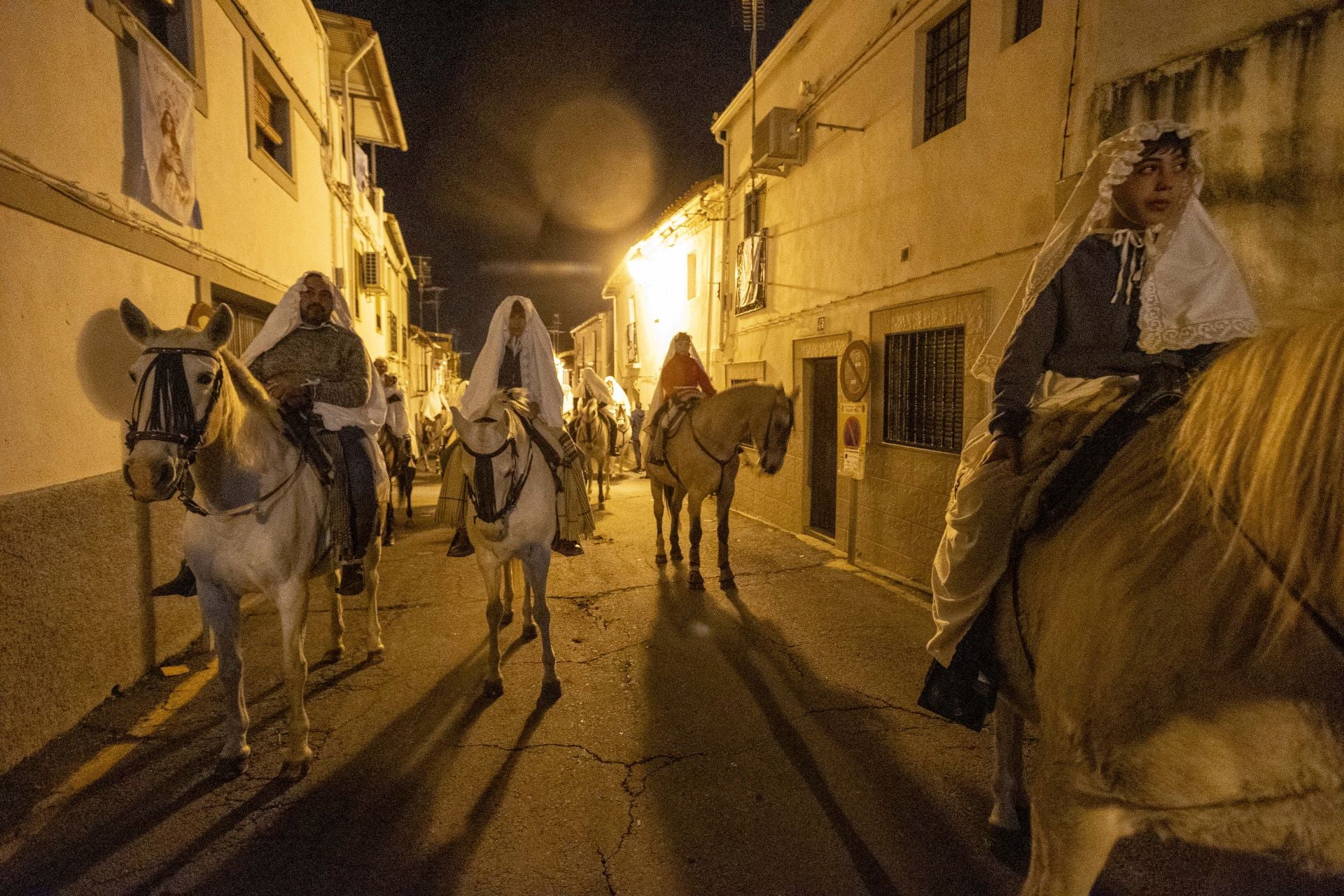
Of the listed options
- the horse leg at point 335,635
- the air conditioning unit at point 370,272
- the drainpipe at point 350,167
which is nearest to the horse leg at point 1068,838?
the horse leg at point 335,635

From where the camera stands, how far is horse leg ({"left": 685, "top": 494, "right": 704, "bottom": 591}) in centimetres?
673

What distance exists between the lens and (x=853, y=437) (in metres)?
8.03

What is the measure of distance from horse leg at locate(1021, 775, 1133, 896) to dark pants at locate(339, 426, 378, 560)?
3.93 metres

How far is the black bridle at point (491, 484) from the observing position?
155 inches

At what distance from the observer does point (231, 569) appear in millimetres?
3277

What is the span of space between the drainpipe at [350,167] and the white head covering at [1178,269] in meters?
12.3

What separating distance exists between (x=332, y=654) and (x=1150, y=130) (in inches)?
231

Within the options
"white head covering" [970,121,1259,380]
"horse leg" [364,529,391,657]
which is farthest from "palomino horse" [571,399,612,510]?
"white head covering" [970,121,1259,380]

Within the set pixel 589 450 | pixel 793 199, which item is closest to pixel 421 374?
pixel 589 450

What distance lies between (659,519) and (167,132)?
624 centimetres

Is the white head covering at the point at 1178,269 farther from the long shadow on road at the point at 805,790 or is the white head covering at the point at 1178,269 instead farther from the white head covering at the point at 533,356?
the white head covering at the point at 533,356

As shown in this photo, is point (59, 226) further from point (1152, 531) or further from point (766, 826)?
point (1152, 531)

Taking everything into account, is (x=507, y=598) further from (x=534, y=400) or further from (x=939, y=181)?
(x=939, y=181)

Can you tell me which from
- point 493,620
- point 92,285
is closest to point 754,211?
point 493,620
